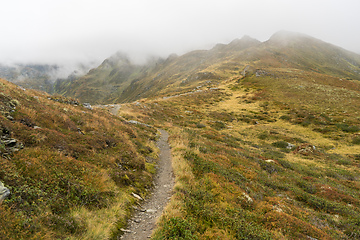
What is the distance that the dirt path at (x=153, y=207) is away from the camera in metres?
6.38

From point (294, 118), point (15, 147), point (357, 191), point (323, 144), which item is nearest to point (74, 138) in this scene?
point (15, 147)

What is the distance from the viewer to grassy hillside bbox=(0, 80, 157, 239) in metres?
4.60

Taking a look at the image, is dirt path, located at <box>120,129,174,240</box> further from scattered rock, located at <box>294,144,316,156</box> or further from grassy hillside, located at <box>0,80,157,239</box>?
scattered rock, located at <box>294,144,316,156</box>

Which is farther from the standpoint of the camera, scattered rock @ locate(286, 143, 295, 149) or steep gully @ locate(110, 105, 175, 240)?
scattered rock @ locate(286, 143, 295, 149)

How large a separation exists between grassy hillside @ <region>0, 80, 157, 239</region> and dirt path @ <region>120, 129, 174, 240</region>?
0.50 m

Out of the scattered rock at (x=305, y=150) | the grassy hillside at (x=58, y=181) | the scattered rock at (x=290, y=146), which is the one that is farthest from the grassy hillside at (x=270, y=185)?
the grassy hillside at (x=58, y=181)

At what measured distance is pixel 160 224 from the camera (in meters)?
6.42

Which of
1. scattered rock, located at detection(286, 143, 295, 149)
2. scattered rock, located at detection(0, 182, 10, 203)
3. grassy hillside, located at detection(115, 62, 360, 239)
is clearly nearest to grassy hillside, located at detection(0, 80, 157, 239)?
scattered rock, located at detection(0, 182, 10, 203)

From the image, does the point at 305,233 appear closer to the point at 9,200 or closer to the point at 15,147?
the point at 9,200

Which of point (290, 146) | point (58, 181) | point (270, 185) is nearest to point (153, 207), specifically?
point (58, 181)

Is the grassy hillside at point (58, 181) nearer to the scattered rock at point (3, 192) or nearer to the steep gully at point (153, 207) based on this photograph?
the scattered rock at point (3, 192)

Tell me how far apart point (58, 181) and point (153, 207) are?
4.42m

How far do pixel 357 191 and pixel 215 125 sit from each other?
1152 inches

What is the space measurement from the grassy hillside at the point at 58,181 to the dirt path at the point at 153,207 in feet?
1.63
